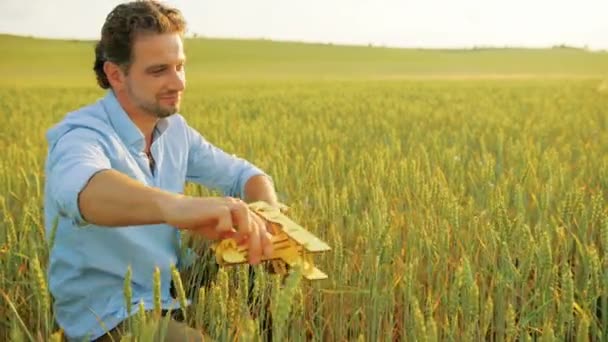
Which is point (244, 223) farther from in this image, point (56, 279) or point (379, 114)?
point (379, 114)

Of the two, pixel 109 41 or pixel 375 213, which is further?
pixel 109 41

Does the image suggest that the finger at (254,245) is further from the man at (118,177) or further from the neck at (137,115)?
the neck at (137,115)

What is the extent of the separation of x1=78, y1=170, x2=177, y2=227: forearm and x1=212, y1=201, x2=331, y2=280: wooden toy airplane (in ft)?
0.46

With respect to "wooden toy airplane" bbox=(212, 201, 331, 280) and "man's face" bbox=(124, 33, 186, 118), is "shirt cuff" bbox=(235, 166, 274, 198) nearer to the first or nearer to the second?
"man's face" bbox=(124, 33, 186, 118)

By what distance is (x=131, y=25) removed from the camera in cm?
197

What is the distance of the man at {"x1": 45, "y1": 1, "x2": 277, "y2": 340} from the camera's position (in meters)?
1.52

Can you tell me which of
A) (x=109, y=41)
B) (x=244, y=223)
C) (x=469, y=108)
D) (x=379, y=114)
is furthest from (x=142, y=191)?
(x=469, y=108)

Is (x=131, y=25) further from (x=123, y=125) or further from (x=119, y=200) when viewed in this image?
(x=119, y=200)

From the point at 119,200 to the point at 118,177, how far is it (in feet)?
0.15

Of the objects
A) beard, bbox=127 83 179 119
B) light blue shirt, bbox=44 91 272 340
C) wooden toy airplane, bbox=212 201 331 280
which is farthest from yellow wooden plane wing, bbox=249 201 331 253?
beard, bbox=127 83 179 119

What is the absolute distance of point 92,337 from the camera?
5.93 feet

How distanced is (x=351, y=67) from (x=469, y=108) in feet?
107

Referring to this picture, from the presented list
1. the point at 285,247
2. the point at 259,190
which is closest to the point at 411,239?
the point at 259,190

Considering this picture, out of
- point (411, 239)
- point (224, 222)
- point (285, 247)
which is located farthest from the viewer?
point (411, 239)
